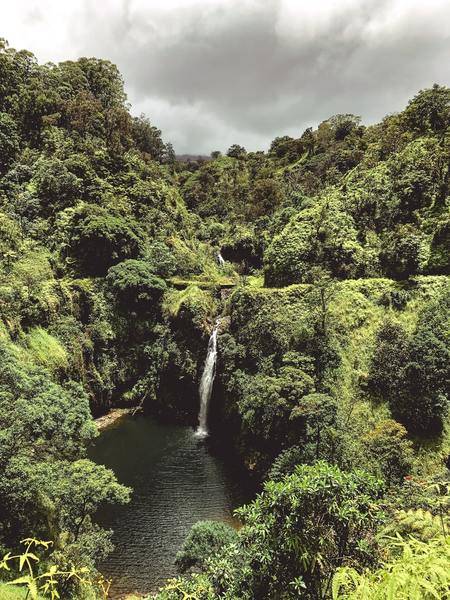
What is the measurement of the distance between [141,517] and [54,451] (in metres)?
9.57

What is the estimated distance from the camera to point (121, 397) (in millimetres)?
43000

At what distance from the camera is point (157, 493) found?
90.6ft

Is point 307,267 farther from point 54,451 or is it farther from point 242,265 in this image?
point 54,451

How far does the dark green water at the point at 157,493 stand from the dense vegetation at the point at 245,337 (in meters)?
2.05

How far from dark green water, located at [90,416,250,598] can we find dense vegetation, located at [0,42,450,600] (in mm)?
2053

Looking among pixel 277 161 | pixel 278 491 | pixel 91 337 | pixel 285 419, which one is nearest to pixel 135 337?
pixel 91 337

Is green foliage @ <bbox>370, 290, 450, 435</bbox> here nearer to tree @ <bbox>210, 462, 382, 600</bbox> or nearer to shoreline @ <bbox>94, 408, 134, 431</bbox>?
tree @ <bbox>210, 462, 382, 600</bbox>

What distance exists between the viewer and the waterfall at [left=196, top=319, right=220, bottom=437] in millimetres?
39562

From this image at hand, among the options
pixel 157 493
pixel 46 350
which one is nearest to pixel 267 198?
pixel 46 350

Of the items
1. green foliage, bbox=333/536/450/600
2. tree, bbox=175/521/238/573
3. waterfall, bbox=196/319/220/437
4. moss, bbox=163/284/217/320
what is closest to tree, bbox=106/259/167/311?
moss, bbox=163/284/217/320

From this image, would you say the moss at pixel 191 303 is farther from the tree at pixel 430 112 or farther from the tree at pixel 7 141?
the tree at pixel 430 112

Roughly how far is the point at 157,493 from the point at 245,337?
15.0 m

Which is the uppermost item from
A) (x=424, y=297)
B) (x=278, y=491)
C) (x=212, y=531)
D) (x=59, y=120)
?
(x=59, y=120)

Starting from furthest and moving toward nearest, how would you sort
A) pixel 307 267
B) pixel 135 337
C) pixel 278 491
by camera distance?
pixel 135 337
pixel 307 267
pixel 278 491
